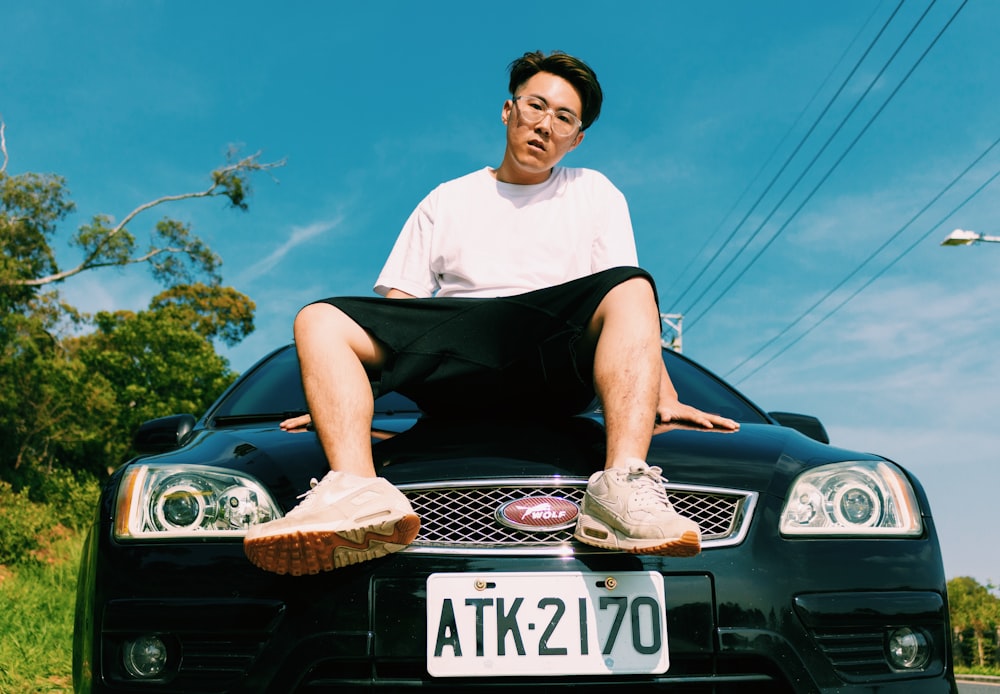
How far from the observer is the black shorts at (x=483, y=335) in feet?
7.80

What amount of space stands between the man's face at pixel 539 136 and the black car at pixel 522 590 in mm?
1286

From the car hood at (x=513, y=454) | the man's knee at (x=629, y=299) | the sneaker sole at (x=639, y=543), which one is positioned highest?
the man's knee at (x=629, y=299)

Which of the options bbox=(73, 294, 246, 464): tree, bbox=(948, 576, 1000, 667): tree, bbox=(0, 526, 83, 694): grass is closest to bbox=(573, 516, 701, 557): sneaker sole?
bbox=(0, 526, 83, 694): grass

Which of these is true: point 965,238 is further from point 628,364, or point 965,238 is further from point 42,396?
point 42,396

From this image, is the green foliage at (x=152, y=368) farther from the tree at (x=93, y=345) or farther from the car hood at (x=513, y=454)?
the car hood at (x=513, y=454)

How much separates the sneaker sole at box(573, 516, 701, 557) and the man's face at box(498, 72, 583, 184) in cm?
155

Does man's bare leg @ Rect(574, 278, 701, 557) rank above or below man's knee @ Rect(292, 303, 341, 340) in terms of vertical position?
below

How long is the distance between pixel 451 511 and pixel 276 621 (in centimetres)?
42

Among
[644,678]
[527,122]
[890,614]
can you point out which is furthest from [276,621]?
[527,122]

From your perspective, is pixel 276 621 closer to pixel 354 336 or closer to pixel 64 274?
pixel 354 336

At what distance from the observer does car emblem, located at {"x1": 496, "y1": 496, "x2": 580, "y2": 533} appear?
192 cm

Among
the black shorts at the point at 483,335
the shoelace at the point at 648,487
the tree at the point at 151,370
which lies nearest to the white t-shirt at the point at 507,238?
the black shorts at the point at 483,335

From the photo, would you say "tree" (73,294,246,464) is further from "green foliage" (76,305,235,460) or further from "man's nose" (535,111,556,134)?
"man's nose" (535,111,556,134)

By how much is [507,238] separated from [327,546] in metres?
1.41
